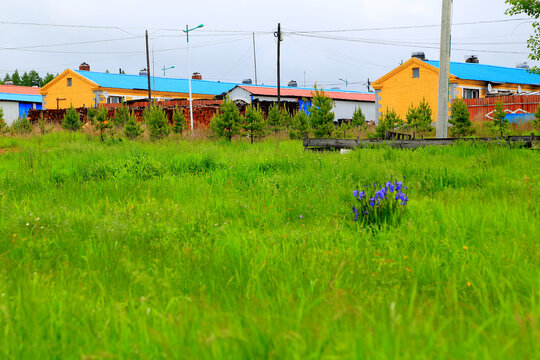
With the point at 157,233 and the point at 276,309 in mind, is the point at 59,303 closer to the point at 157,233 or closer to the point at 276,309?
the point at 276,309

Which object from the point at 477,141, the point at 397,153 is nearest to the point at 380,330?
the point at 397,153

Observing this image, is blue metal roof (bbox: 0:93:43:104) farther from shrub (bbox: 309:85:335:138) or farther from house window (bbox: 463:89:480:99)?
house window (bbox: 463:89:480:99)

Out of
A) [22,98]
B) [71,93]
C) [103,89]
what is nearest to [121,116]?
[103,89]

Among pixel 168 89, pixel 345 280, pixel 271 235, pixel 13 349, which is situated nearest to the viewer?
pixel 13 349

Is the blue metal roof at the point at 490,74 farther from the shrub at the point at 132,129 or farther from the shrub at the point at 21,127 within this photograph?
the shrub at the point at 21,127

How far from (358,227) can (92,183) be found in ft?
16.8

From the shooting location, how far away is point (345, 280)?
314cm

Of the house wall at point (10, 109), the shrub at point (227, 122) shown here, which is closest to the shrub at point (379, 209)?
the shrub at point (227, 122)

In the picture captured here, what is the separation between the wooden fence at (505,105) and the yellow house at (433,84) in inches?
105

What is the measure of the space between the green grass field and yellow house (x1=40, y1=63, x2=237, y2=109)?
39.2 meters

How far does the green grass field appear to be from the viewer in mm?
1950

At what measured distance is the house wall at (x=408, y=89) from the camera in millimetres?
34438

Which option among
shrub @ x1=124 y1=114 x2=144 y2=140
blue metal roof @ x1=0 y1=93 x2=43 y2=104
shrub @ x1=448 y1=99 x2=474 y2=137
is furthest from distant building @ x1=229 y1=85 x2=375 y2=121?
blue metal roof @ x1=0 y1=93 x2=43 y2=104

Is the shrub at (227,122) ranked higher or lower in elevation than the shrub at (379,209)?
higher
